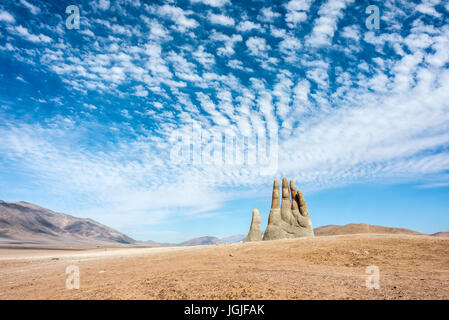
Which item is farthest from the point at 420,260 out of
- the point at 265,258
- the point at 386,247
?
the point at 265,258

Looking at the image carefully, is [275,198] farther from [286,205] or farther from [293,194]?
[293,194]

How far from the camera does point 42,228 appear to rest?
136 meters

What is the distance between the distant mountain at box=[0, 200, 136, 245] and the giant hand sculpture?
103035mm

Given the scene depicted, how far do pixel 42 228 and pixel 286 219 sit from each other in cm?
15358

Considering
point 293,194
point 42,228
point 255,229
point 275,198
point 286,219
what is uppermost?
point 293,194

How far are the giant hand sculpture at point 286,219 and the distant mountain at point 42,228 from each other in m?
103

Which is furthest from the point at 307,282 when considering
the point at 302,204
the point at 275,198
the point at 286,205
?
the point at 302,204

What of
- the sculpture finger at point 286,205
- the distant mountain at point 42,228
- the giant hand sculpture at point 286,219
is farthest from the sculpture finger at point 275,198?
the distant mountain at point 42,228

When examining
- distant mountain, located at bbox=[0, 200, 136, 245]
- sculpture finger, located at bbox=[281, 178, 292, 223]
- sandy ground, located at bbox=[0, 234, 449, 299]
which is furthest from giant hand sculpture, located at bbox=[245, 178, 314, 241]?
distant mountain, located at bbox=[0, 200, 136, 245]

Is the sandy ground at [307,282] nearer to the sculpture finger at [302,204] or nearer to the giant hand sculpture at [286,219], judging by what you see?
the giant hand sculpture at [286,219]

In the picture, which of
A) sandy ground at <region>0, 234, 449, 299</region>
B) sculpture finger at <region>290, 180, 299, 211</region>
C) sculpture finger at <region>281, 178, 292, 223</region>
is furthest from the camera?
sculpture finger at <region>290, 180, 299, 211</region>

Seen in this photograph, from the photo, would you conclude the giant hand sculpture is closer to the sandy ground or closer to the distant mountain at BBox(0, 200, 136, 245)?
the sandy ground

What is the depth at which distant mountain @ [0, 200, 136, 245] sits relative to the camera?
108062 mm
